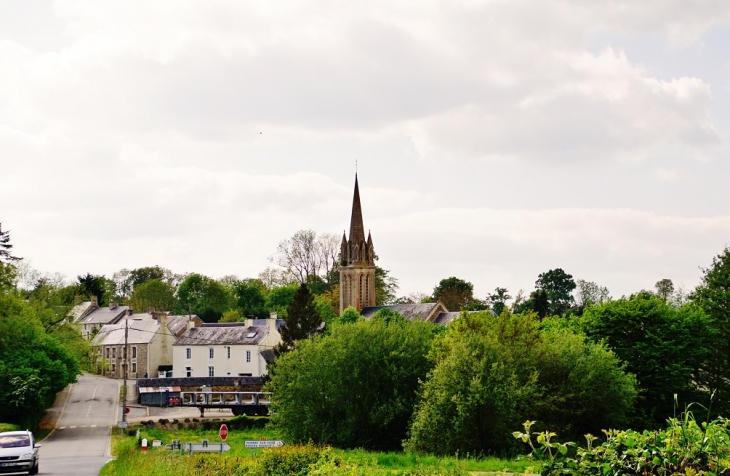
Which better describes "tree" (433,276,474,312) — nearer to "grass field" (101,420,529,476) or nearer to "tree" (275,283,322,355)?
"tree" (275,283,322,355)

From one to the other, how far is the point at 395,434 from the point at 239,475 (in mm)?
30996

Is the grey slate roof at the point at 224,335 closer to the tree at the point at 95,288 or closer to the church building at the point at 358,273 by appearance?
the church building at the point at 358,273

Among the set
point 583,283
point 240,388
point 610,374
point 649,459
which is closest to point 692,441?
point 649,459

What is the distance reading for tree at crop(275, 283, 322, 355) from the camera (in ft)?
279

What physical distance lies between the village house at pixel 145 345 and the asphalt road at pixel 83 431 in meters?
3.29

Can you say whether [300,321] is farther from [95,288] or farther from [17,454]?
[95,288]

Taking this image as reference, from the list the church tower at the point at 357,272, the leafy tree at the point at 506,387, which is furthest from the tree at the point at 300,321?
the leafy tree at the point at 506,387

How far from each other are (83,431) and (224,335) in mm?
35495

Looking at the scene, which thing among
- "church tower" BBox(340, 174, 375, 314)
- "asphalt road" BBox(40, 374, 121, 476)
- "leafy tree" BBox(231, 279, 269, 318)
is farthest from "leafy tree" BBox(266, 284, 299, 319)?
"asphalt road" BBox(40, 374, 121, 476)

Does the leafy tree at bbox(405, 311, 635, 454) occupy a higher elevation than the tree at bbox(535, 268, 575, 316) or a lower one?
lower

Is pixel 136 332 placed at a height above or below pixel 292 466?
above

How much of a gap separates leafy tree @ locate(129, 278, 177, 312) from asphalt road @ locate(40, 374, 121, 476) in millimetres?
43651

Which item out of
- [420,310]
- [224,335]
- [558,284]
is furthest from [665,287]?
[224,335]

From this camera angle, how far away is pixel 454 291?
13750cm
